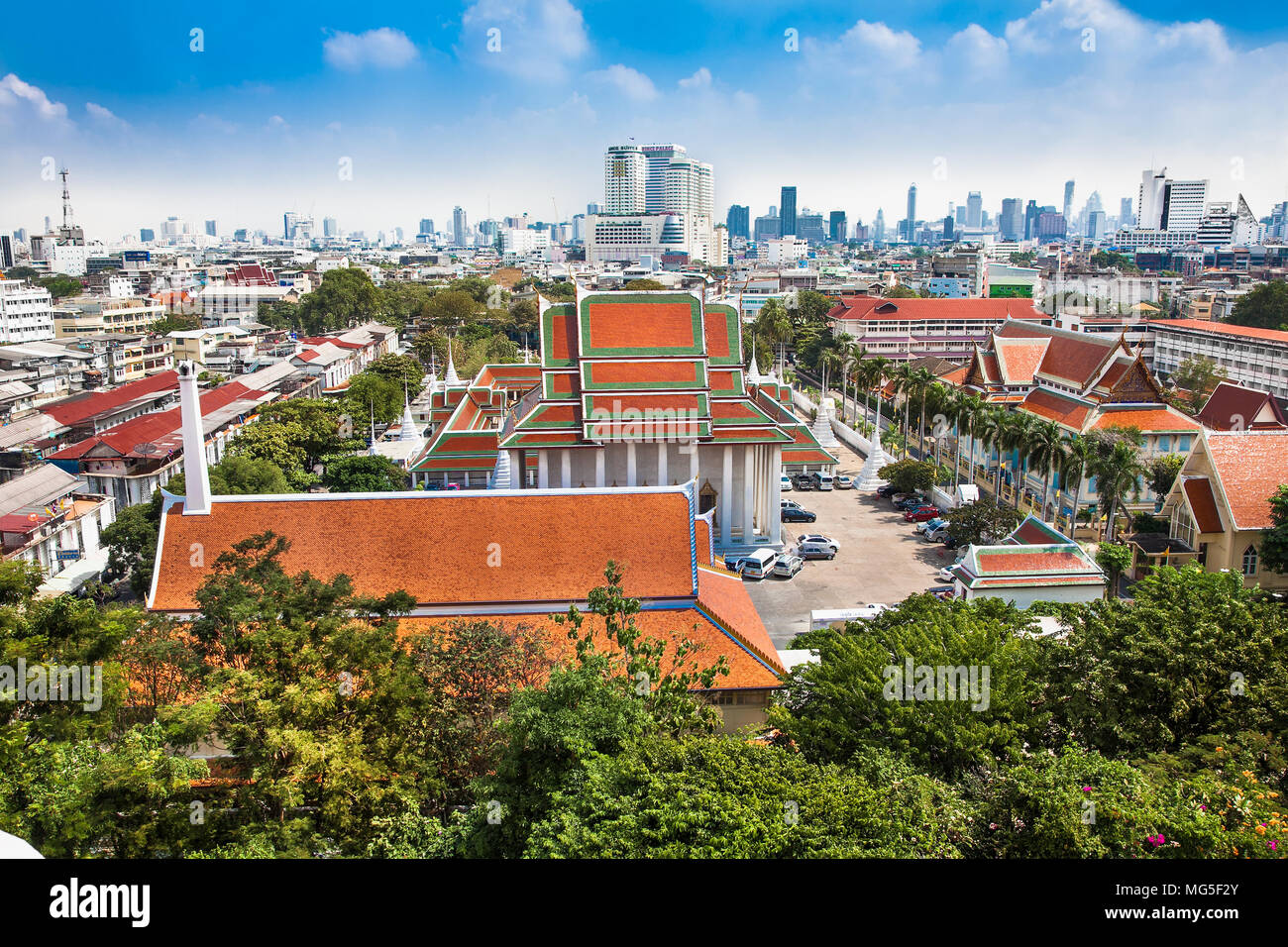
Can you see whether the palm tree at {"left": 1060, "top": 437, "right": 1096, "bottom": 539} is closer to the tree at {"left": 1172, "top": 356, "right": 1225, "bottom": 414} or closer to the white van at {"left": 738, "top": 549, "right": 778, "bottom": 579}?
the white van at {"left": 738, "top": 549, "right": 778, "bottom": 579}

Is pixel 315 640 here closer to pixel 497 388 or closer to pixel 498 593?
pixel 498 593

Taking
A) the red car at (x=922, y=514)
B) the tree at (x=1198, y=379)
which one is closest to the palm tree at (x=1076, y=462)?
the red car at (x=922, y=514)

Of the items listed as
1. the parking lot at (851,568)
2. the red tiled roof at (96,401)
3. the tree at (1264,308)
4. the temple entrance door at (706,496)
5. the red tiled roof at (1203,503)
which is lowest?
the parking lot at (851,568)

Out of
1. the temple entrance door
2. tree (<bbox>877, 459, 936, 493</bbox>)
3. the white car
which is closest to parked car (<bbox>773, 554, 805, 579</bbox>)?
the white car

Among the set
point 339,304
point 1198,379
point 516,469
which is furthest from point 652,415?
point 339,304

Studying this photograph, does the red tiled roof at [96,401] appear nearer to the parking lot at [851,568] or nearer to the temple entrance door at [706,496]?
the temple entrance door at [706,496]
